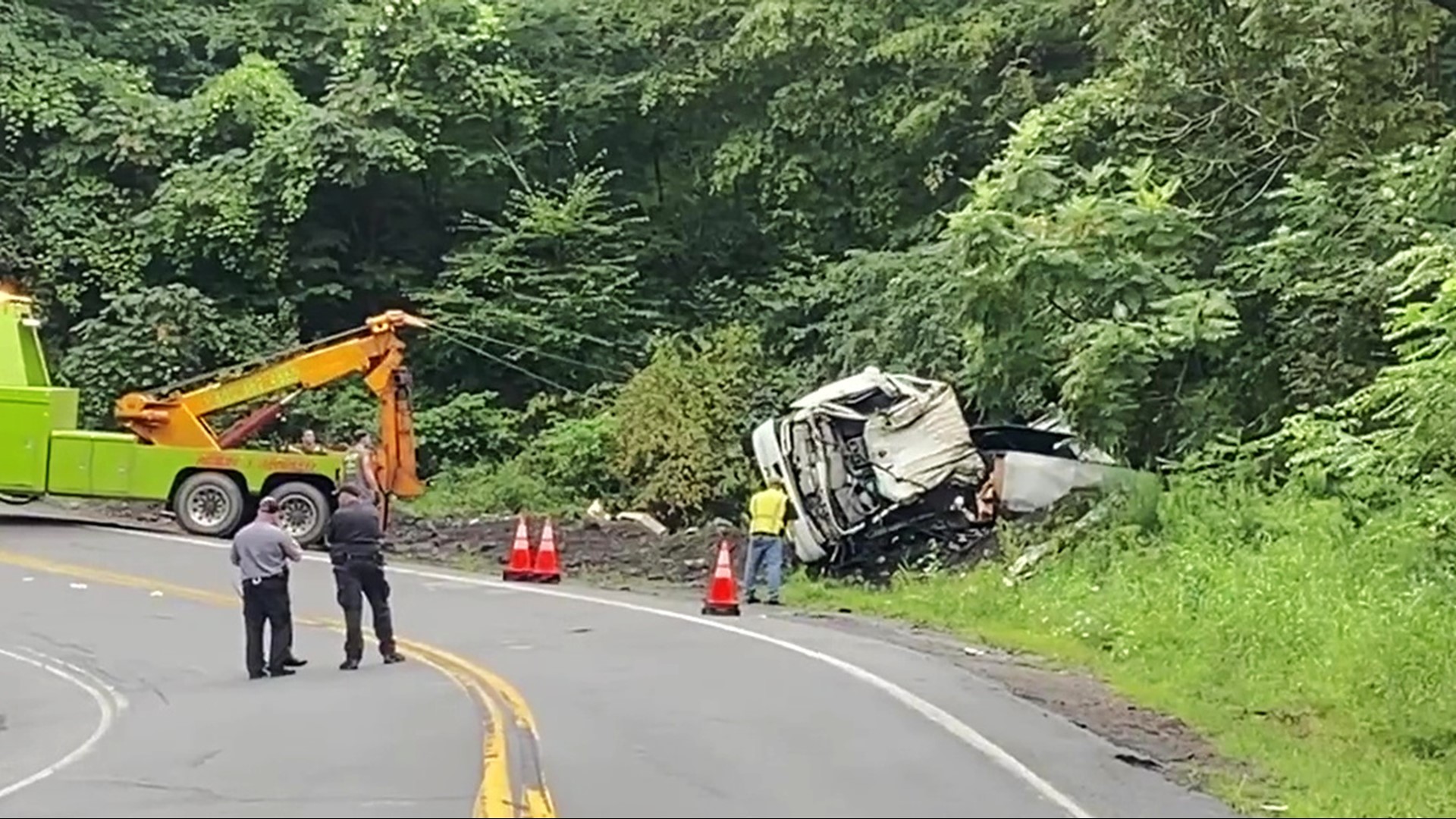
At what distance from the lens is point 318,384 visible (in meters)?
27.2

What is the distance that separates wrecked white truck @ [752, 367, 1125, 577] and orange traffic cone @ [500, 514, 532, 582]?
10.1ft

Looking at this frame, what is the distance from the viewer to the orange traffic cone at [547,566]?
2373 cm

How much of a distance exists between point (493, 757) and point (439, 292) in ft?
84.2

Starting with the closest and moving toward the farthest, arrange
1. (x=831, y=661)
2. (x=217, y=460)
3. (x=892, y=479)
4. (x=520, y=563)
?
1. (x=831, y=661)
2. (x=520, y=563)
3. (x=892, y=479)
4. (x=217, y=460)

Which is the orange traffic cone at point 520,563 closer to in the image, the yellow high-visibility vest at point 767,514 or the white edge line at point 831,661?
the white edge line at point 831,661

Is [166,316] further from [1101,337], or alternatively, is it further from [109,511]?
[1101,337]

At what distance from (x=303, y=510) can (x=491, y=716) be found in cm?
1313

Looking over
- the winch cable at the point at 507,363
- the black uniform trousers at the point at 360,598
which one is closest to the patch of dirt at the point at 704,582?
the black uniform trousers at the point at 360,598

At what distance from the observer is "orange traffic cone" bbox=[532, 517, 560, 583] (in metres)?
23.7

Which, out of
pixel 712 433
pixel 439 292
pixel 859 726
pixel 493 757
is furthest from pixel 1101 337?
pixel 439 292

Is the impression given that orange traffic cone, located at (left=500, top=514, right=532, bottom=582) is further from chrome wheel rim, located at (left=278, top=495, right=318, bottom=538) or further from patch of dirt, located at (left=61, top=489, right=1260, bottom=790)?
chrome wheel rim, located at (left=278, top=495, right=318, bottom=538)

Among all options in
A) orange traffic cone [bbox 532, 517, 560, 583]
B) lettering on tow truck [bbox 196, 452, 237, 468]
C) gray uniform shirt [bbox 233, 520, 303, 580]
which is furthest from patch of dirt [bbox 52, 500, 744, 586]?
gray uniform shirt [bbox 233, 520, 303, 580]

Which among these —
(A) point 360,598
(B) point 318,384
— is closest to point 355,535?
(A) point 360,598

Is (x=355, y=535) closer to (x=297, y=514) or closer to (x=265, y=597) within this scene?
(x=265, y=597)
